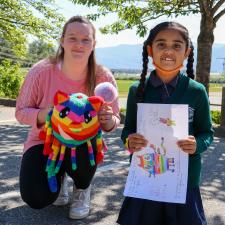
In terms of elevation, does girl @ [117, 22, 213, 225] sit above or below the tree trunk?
below

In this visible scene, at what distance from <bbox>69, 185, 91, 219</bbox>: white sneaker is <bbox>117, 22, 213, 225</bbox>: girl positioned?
76cm

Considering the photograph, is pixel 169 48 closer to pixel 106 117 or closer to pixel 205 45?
pixel 106 117

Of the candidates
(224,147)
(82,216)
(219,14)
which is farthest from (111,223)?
A: (219,14)

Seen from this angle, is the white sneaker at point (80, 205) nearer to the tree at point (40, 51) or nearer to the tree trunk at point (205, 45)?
the tree at point (40, 51)

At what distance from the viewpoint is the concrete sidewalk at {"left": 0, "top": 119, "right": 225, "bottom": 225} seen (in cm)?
305

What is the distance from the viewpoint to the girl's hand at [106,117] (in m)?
2.83

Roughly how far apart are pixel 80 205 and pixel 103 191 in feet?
2.25

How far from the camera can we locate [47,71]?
125 inches

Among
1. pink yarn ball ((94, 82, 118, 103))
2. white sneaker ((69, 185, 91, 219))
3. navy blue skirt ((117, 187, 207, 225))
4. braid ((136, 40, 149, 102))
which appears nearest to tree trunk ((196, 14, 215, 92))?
white sneaker ((69, 185, 91, 219))

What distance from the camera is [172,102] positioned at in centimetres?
229

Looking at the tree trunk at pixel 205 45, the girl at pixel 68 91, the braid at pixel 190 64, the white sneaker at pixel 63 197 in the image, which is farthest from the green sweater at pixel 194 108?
the tree trunk at pixel 205 45

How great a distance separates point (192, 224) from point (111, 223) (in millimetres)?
898

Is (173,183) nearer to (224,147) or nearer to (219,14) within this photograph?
(224,147)

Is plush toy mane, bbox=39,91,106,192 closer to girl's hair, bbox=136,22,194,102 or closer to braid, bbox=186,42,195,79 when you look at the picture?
girl's hair, bbox=136,22,194,102
